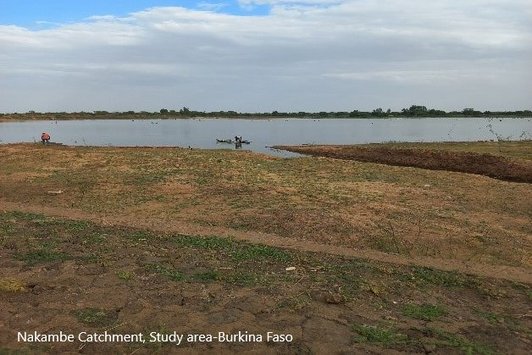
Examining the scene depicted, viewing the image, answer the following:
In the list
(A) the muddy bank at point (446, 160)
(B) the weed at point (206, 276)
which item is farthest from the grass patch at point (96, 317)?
(A) the muddy bank at point (446, 160)

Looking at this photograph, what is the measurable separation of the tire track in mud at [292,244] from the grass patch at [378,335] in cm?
305

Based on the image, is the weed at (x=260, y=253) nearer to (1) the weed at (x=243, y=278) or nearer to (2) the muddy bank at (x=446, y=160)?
(1) the weed at (x=243, y=278)

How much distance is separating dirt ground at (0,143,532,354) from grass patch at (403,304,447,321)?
1.2 inches

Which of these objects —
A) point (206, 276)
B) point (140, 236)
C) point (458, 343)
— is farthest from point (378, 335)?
point (140, 236)

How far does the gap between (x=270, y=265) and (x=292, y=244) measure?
6.11 feet

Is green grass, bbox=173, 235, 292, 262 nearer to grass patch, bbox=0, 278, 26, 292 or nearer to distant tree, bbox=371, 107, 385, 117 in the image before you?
grass patch, bbox=0, 278, 26, 292

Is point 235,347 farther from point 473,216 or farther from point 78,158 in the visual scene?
point 78,158

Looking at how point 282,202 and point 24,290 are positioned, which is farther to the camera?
point 282,202

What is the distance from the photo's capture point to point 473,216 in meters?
12.3

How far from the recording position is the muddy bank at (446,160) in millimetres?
23155

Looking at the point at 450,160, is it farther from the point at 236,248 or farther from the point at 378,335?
the point at 378,335

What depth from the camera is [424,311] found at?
5.81 meters

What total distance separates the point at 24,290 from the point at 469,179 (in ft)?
55.0

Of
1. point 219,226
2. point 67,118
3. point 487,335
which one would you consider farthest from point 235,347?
point 67,118
